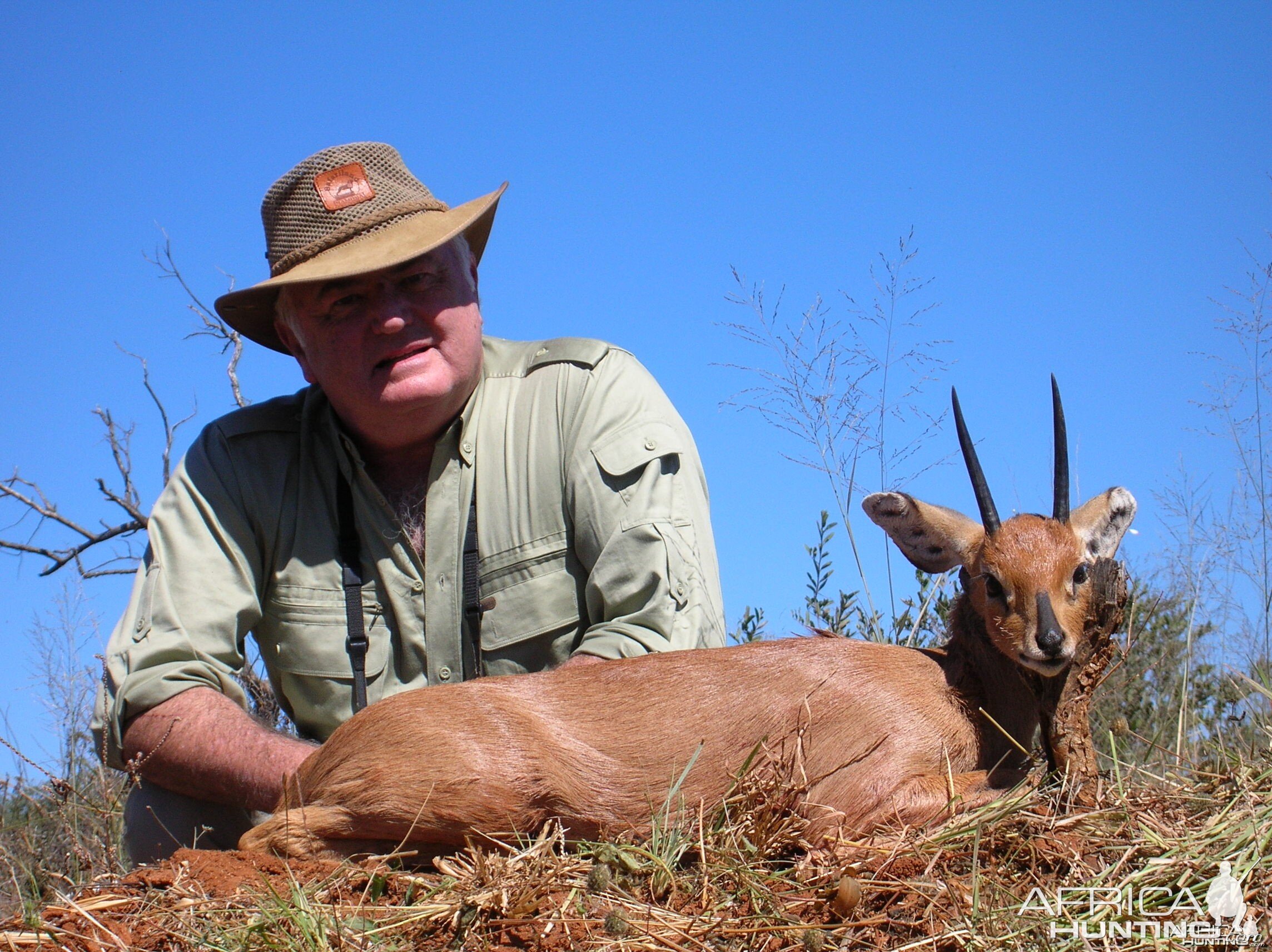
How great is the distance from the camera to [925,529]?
16.5 feet

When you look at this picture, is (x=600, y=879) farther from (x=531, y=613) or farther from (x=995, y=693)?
(x=531, y=613)

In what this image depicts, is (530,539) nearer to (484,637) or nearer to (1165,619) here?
(484,637)

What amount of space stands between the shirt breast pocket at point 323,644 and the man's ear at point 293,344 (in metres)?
1.07

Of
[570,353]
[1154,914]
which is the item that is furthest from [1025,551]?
[570,353]

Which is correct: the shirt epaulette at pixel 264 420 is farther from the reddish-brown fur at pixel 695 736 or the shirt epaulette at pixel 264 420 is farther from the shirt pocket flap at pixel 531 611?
the reddish-brown fur at pixel 695 736

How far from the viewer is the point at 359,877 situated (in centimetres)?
366

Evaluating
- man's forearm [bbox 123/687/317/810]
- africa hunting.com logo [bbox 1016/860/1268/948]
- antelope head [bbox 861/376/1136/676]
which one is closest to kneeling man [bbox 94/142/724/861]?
man's forearm [bbox 123/687/317/810]

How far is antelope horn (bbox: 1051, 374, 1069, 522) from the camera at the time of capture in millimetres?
4430

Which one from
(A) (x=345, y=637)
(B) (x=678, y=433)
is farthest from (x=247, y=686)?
(B) (x=678, y=433)

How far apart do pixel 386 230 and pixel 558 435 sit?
3.97 feet

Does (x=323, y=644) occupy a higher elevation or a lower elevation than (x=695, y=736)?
higher

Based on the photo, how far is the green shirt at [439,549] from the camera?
16.3 ft

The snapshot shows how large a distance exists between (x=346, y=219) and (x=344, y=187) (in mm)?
188

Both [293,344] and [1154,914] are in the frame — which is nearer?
[1154,914]
